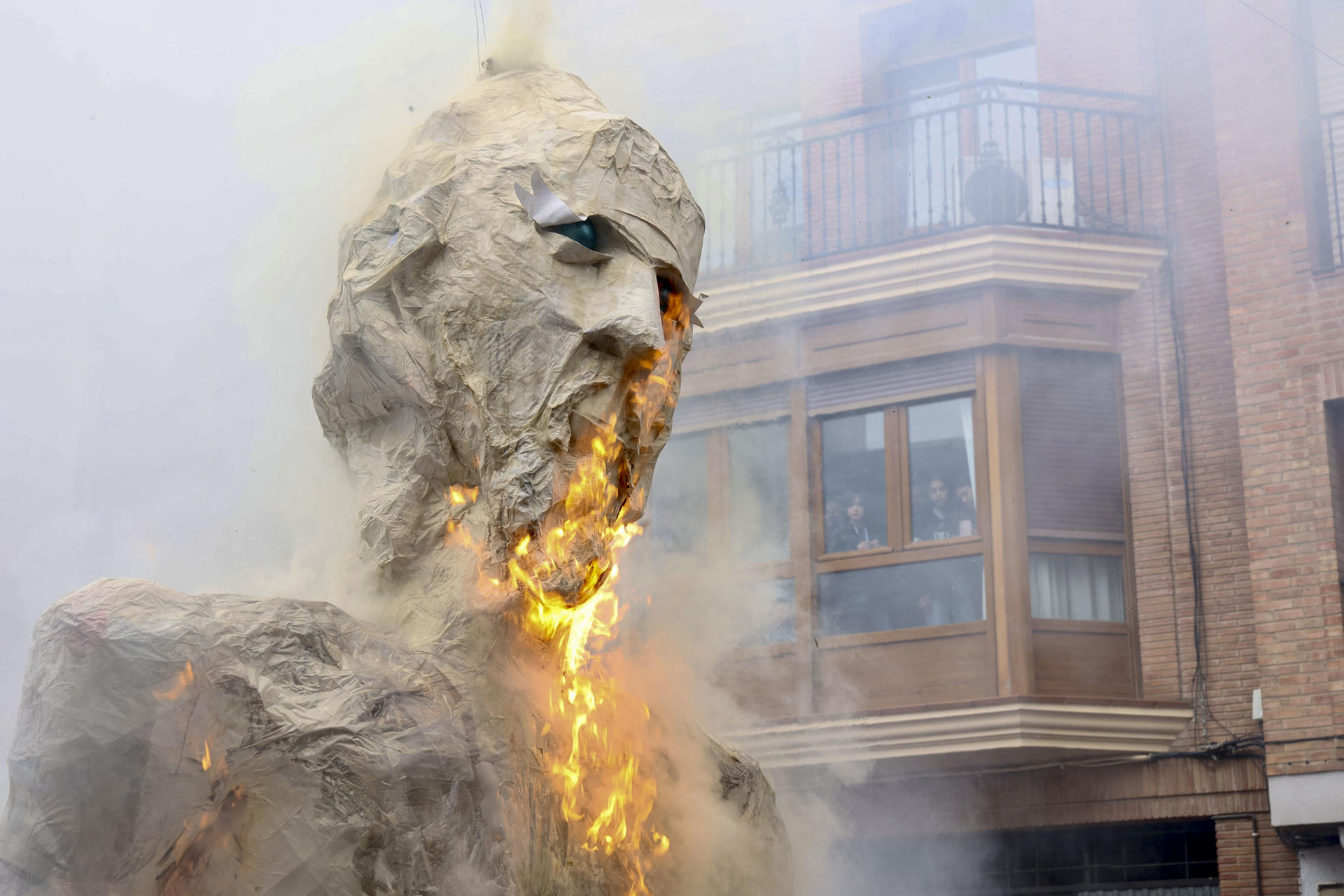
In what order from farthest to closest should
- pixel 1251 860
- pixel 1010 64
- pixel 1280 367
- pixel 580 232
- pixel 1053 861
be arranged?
pixel 1010 64
pixel 1053 861
pixel 1280 367
pixel 1251 860
pixel 580 232

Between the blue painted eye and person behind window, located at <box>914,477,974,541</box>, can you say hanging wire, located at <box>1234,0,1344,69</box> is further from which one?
the blue painted eye

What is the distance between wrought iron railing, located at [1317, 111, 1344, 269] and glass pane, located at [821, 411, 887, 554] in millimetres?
2989

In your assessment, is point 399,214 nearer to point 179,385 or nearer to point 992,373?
point 179,385

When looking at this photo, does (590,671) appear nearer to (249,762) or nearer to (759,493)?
(249,762)

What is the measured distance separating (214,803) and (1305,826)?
24.6 ft

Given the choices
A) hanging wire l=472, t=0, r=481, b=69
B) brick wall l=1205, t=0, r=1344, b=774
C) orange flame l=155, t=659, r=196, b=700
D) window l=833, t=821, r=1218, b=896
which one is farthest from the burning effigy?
window l=833, t=821, r=1218, b=896

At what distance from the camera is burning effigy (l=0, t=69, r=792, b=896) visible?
3.11m

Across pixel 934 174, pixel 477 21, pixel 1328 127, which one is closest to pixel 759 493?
pixel 934 174

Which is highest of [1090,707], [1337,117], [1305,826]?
[1337,117]

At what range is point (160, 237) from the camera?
5.42 metres

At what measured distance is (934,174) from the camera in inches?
435

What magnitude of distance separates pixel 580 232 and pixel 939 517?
7.11 m

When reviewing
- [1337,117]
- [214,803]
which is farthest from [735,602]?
[214,803]

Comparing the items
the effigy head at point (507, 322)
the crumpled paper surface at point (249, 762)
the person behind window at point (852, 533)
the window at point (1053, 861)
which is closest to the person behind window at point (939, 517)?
the person behind window at point (852, 533)
